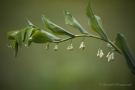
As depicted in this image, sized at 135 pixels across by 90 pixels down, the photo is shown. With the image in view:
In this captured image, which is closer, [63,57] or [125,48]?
[125,48]

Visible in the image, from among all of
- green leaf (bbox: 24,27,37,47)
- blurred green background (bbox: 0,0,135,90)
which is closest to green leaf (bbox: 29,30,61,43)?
green leaf (bbox: 24,27,37,47)

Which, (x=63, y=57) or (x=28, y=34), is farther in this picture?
(x=63, y=57)

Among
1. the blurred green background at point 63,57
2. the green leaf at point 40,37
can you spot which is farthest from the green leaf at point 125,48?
the blurred green background at point 63,57

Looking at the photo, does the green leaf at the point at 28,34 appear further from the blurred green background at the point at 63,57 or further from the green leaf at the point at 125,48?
the blurred green background at the point at 63,57

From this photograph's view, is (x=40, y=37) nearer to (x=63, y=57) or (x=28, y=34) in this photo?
(x=28, y=34)

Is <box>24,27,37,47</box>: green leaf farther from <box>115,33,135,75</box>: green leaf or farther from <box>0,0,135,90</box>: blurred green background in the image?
<box>0,0,135,90</box>: blurred green background

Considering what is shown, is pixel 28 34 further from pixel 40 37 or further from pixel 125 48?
pixel 125 48

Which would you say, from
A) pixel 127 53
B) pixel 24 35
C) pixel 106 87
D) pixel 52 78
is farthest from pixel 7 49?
pixel 127 53

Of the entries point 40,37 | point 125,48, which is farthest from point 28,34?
point 125,48

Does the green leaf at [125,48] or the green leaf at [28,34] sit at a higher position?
the green leaf at [28,34]

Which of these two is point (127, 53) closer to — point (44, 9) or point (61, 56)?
point (61, 56)
